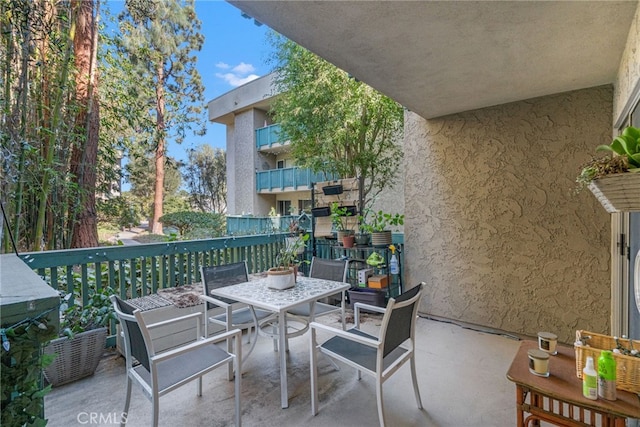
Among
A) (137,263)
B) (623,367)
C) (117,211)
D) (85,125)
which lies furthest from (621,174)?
(117,211)

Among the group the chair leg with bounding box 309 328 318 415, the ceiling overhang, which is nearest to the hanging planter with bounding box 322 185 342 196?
the ceiling overhang

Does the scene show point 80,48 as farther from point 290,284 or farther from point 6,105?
point 290,284

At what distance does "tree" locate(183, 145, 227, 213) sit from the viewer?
16.6m

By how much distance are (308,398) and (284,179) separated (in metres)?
7.94

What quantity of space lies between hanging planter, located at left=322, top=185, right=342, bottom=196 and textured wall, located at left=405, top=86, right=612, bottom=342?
972 mm

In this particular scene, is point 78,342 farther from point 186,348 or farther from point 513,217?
point 513,217

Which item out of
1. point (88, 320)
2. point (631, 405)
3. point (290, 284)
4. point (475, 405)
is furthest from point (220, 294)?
point (631, 405)

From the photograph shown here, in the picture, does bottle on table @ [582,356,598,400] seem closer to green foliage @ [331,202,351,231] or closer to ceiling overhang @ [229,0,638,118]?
ceiling overhang @ [229,0,638,118]

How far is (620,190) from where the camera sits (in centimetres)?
115

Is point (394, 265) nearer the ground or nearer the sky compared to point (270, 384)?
nearer the sky

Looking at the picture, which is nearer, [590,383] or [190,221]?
[590,383]

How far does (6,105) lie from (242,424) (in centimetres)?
342

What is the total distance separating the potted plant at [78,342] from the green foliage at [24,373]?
5.40 feet

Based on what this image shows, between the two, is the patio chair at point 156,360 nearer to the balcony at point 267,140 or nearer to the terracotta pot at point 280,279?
the terracotta pot at point 280,279
